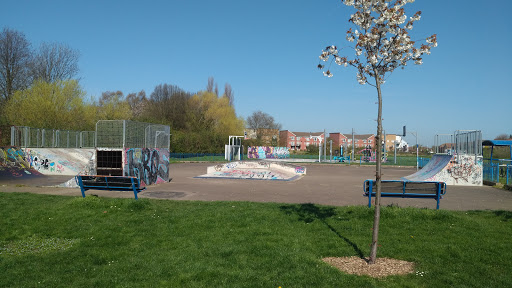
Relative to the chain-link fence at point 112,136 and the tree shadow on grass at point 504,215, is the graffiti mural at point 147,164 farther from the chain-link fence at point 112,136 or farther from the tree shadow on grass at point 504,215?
the tree shadow on grass at point 504,215

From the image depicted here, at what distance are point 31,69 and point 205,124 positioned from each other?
2814cm

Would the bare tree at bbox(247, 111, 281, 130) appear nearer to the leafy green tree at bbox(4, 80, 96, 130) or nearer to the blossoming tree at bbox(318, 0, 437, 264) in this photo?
the leafy green tree at bbox(4, 80, 96, 130)

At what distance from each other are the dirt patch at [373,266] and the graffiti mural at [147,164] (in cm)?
1340

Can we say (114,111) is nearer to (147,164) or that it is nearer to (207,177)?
(207,177)

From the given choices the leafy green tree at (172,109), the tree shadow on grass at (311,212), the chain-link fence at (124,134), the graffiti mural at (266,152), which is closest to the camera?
the tree shadow on grass at (311,212)

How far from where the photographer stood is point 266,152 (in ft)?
215

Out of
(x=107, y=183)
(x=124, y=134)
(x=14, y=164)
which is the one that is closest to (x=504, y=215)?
(x=107, y=183)

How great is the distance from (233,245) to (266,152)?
5914 centimetres

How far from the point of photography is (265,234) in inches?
278

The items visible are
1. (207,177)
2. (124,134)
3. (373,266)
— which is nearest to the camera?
(373,266)

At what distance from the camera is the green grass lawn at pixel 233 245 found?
4883mm

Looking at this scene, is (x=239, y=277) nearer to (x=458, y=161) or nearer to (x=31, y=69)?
(x=458, y=161)

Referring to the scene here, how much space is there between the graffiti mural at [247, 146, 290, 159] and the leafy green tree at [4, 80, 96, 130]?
29.6 m

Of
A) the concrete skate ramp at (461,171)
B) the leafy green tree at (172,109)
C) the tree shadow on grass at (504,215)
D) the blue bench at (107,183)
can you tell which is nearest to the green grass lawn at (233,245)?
the tree shadow on grass at (504,215)
